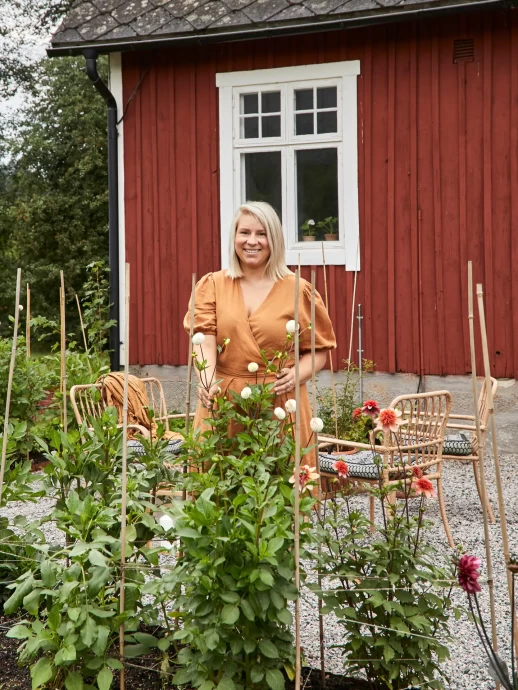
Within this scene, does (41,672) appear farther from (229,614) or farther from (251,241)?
(251,241)

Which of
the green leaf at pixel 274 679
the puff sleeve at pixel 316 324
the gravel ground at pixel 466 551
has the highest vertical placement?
the puff sleeve at pixel 316 324

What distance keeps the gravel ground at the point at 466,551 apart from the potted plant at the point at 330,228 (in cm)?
223

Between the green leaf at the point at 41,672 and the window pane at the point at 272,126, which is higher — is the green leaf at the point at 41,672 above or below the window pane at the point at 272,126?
below

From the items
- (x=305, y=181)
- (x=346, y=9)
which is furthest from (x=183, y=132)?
(x=346, y=9)

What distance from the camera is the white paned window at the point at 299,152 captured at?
748 cm

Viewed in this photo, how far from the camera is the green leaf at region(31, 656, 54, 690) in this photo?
2.28 m

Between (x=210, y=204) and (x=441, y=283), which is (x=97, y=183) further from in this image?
(x=441, y=283)

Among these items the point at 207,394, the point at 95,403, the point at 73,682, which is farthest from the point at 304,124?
the point at 73,682

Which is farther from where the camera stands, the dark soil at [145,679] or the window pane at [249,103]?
the window pane at [249,103]

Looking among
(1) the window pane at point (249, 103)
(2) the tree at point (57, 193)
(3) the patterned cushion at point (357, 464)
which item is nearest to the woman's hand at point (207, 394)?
(3) the patterned cushion at point (357, 464)

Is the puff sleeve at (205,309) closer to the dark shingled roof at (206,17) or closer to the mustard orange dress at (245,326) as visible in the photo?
the mustard orange dress at (245,326)

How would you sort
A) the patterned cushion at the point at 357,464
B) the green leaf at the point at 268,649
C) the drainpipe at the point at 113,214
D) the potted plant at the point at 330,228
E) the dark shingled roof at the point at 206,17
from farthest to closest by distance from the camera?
the drainpipe at the point at 113,214 → the potted plant at the point at 330,228 → the dark shingled roof at the point at 206,17 → the patterned cushion at the point at 357,464 → the green leaf at the point at 268,649

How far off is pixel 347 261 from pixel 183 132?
202 centimetres

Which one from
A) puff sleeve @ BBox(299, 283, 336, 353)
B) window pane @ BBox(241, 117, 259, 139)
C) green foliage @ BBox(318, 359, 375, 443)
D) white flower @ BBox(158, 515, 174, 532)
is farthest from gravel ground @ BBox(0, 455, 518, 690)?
window pane @ BBox(241, 117, 259, 139)
